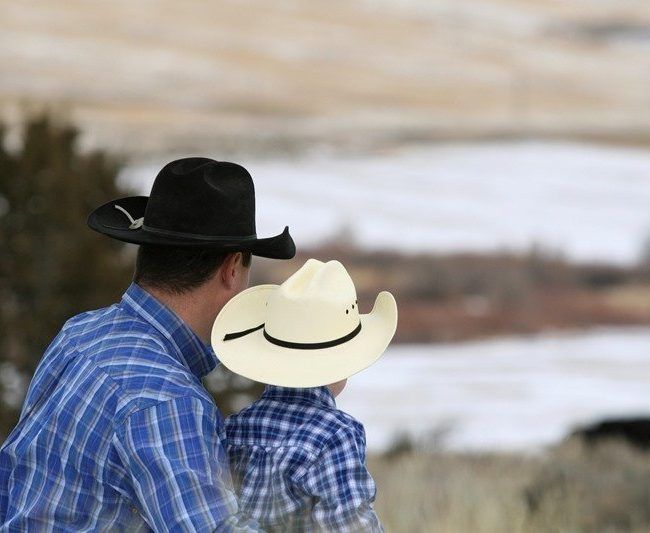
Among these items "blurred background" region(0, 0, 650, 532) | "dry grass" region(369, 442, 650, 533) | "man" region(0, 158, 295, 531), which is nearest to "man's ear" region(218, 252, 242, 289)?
"man" region(0, 158, 295, 531)

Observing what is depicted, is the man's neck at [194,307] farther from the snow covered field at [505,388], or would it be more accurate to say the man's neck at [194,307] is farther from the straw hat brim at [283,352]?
the snow covered field at [505,388]

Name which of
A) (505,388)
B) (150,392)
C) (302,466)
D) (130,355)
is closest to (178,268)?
(130,355)

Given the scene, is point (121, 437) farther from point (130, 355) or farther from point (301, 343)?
point (301, 343)

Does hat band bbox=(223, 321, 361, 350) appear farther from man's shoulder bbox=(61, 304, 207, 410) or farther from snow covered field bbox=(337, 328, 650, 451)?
snow covered field bbox=(337, 328, 650, 451)

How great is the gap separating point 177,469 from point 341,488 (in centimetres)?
31

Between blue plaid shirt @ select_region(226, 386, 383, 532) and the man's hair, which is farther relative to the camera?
the man's hair

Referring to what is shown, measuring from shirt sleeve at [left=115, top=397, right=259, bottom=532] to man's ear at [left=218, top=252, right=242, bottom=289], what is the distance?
38 cm

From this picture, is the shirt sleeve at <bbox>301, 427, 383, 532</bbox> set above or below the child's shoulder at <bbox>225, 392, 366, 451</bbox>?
below

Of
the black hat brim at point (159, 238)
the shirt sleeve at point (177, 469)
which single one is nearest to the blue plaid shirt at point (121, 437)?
the shirt sleeve at point (177, 469)

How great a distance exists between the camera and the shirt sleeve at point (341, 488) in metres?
2.32

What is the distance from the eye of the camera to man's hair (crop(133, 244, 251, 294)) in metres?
2.56

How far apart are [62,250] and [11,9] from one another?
15.3 metres

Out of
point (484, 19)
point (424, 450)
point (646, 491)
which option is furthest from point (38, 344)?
point (484, 19)

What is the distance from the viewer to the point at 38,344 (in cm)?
826
